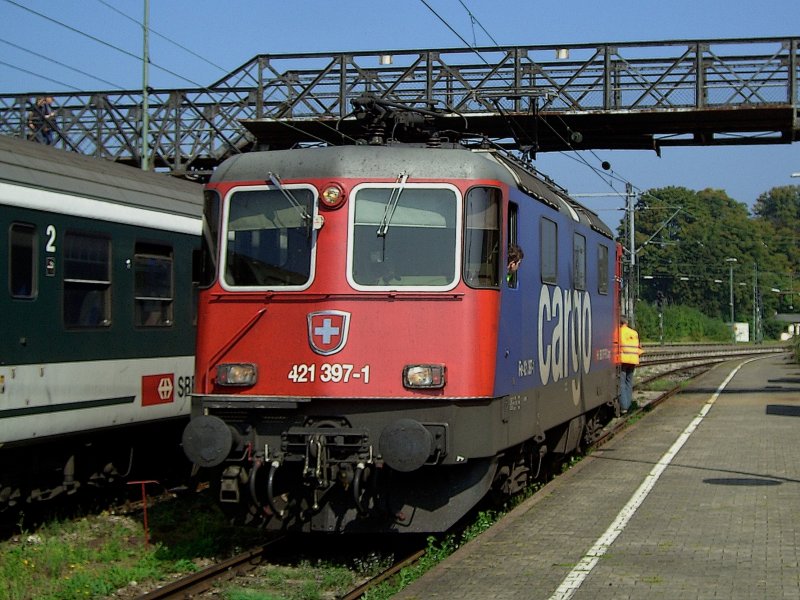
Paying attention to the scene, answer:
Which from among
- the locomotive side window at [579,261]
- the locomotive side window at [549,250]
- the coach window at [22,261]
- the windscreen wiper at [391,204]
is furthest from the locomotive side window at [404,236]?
the locomotive side window at [579,261]

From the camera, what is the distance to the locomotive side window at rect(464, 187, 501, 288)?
8.98 metres

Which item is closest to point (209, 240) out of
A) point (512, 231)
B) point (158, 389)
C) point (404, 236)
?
point (404, 236)

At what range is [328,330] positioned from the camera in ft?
29.4

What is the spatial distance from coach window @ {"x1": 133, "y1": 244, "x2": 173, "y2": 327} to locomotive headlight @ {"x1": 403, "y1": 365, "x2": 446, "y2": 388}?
4372 mm

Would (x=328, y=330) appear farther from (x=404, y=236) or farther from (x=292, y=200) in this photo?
(x=292, y=200)

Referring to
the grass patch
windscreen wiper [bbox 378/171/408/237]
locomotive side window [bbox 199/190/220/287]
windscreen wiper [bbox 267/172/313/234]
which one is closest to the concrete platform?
the grass patch

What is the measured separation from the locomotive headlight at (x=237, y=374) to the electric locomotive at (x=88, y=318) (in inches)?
83.0

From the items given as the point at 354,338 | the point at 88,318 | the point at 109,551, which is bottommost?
the point at 109,551

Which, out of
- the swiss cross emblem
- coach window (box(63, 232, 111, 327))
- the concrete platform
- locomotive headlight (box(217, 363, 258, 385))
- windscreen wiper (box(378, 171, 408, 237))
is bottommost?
the concrete platform

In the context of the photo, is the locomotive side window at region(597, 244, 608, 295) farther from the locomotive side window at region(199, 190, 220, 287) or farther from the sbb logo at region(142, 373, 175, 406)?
the locomotive side window at region(199, 190, 220, 287)

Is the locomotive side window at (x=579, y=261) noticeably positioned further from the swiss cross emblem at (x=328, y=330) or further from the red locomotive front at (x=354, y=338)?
the swiss cross emblem at (x=328, y=330)

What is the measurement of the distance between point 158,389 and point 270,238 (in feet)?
12.6

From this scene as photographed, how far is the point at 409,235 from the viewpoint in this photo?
9.04m

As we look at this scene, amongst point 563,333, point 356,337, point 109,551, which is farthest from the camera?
point 563,333
